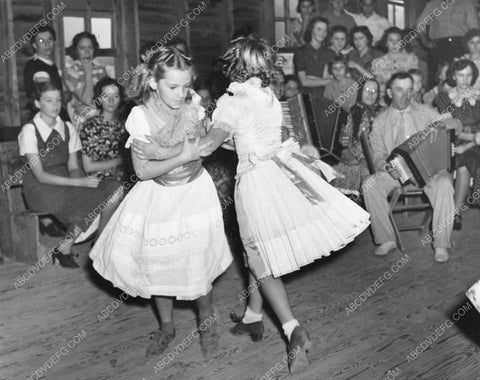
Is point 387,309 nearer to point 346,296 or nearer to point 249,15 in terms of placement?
point 346,296

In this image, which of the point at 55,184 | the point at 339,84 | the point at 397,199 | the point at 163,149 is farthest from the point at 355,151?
the point at 163,149

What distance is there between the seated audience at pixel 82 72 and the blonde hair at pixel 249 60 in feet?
12.7

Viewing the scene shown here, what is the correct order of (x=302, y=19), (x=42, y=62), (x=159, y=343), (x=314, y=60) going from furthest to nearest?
(x=302, y=19) < (x=314, y=60) < (x=42, y=62) < (x=159, y=343)

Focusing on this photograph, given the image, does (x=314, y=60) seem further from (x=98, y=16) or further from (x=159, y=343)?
(x=159, y=343)

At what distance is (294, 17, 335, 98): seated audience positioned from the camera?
780cm

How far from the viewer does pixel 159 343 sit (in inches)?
144

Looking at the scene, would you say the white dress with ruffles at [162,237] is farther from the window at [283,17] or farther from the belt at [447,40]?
the window at [283,17]

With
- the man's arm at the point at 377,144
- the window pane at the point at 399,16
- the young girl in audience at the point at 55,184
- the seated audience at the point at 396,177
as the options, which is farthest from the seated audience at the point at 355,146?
the window pane at the point at 399,16

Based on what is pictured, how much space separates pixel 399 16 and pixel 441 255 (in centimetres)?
738

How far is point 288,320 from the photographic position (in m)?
3.40

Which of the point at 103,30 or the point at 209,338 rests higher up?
the point at 103,30

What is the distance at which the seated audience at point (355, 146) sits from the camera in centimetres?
627

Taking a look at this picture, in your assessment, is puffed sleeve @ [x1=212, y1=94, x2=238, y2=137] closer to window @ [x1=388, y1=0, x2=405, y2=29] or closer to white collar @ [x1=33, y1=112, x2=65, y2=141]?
white collar @ [x1=33, y1=112, x2=65, y2=141]

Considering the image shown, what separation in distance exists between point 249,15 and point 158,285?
6.59m
